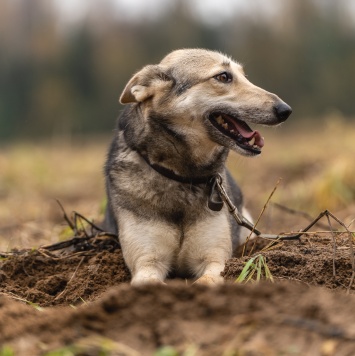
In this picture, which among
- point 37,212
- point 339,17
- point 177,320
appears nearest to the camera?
point 177,320

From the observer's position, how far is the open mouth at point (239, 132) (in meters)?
4.93

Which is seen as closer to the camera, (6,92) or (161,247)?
(161,247)

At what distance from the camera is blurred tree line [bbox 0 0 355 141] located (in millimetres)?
28609

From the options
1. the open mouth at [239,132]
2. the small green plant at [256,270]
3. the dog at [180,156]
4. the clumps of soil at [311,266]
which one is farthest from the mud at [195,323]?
the open mouth at [239,132]

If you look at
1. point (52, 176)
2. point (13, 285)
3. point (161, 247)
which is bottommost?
point (52, 176)

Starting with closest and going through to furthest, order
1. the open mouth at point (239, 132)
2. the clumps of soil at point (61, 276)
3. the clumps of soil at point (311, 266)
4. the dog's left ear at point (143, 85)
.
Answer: the clumps of soil at point (311, 266), the clumps of soil at point (61, 276), the open mouth at point (239, 132), the dog's left ear at point (143, 85)

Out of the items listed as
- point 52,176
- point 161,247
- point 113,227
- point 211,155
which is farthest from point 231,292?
point 52,176

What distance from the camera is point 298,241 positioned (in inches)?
202

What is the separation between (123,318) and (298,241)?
93.9 inches

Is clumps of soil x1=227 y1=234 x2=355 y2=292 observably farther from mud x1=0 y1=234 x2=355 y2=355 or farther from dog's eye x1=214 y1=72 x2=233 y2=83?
dog's eye x1=214 y1=72 x2=233 y2=83

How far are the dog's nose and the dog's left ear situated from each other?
2.59 ft

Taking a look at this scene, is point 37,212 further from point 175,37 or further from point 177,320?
point 175,37

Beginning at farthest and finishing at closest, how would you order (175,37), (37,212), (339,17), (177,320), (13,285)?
(175,37)
(339,17)
(37,212)
(13,285)
(177,320)

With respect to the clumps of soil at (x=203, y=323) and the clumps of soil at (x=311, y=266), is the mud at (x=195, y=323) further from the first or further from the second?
the clumps of soil at (x=311, y=266)
